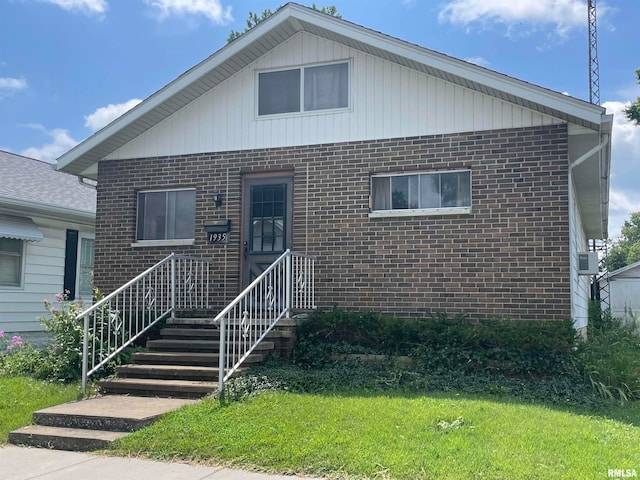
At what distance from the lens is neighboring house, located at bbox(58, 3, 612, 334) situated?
927cm

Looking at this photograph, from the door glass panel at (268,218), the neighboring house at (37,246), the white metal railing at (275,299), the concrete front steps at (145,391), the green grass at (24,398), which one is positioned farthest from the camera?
the neighboring house at (37,246)

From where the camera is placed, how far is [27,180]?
14.5 metres

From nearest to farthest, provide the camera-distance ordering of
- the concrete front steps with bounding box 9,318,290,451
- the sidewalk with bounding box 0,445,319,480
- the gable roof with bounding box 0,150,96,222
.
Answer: the sidewalk with bounding box 0,445,319,480
the concrete front steps with bounding box 9,318,290,451
the gable roof with bounding box 0,150,96,222

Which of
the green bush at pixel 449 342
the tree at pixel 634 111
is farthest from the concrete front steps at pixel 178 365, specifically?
the tree at pixel 634 111

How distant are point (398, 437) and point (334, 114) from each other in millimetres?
6153

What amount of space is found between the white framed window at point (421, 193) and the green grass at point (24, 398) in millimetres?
5183

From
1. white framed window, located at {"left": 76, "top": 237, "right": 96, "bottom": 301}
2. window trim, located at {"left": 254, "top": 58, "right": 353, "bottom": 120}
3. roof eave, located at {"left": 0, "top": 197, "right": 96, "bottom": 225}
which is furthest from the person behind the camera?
white framed window, located at {"left": 76, "top": 237, "right": 96, "bottom": 301}

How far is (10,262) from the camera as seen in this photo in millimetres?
13148

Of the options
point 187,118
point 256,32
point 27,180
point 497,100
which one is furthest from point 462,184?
point 27,180

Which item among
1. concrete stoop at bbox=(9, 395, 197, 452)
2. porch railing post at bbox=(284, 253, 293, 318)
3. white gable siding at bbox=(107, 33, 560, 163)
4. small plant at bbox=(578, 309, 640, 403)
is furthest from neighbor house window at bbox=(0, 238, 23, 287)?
small plant at bbox=(578, 309, 640, 403)

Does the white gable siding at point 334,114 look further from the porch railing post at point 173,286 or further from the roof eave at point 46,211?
the roof eave at point 46,211

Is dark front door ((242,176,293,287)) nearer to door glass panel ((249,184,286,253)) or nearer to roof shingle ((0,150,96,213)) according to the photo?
door glass panel ((249,184,286,253))

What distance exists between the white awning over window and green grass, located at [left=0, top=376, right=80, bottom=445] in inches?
169

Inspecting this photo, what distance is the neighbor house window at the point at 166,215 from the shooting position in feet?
37.1
